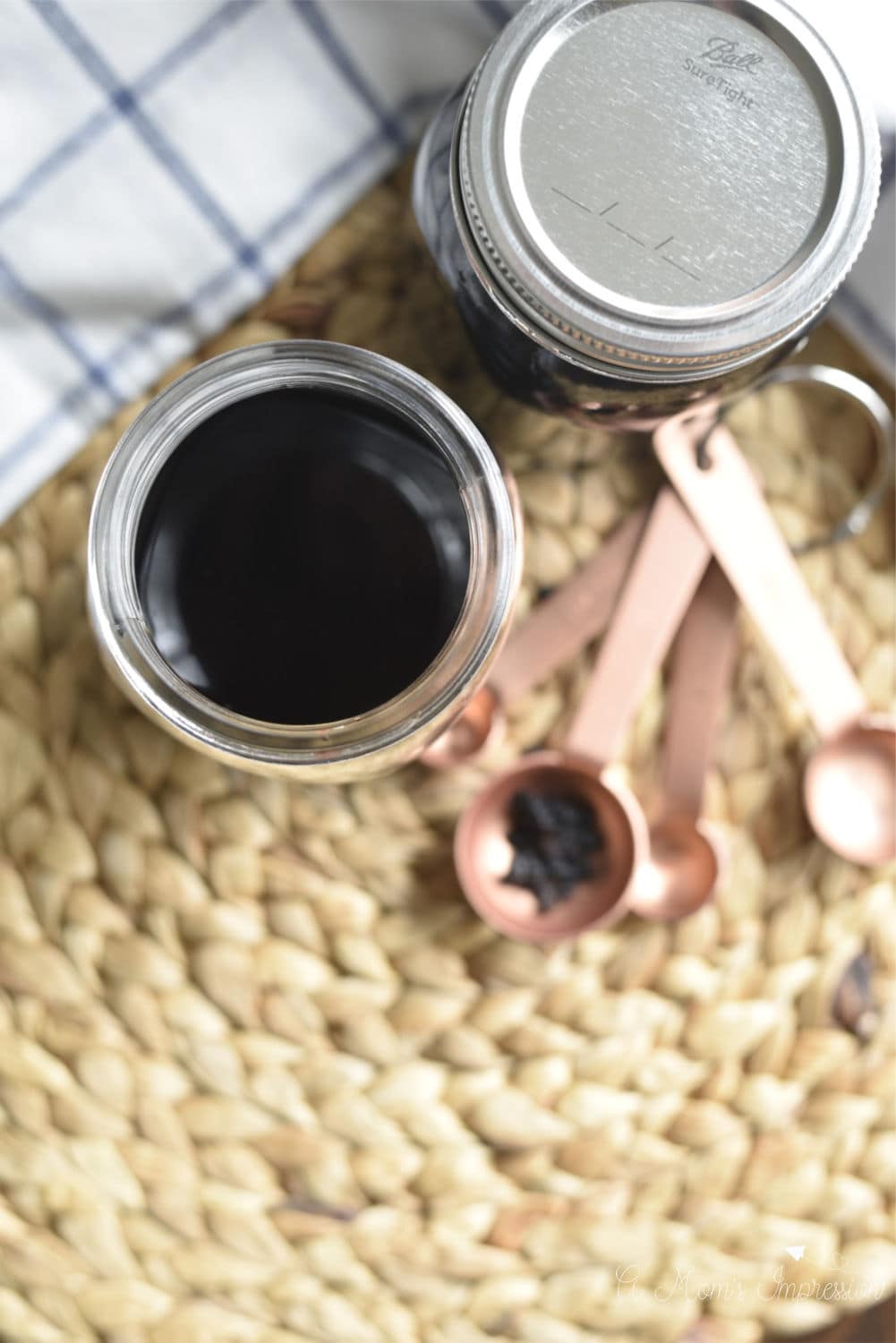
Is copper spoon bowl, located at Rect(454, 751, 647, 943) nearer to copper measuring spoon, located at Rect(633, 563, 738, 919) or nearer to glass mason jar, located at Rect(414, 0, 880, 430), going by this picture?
copper measuring spoon, located at Rect(633, 563, 738, 919)

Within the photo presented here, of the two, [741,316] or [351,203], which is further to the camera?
[351,203]

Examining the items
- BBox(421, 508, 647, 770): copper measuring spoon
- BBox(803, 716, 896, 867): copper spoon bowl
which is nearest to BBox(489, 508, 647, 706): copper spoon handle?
BBox(421, 508, 647, 770): copper measuring spoon

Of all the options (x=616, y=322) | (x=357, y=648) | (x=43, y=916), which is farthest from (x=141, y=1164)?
(x=616, y=322)

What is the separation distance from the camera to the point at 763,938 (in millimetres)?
477

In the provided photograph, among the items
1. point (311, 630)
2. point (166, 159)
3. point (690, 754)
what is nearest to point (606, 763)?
point (690, 754)

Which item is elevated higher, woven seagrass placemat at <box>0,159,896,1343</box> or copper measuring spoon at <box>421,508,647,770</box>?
copper measuring spoon at <box>421,508,647,770</box>

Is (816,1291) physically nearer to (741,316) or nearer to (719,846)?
(719,846)

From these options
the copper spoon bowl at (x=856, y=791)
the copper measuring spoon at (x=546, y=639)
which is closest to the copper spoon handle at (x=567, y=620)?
the copper measuring spoon at (x=546, y=639)

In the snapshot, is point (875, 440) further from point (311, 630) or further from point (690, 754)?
point (311, 630)

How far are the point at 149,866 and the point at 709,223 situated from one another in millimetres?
289

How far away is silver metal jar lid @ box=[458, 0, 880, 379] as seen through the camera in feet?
1.11

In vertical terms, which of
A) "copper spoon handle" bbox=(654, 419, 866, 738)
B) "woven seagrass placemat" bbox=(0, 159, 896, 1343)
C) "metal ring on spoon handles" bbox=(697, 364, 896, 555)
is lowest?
"woven seagrass placemat" bbox=(0, 159, 896, 1343)

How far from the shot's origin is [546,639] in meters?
0.46

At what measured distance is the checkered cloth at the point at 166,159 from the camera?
432mm
